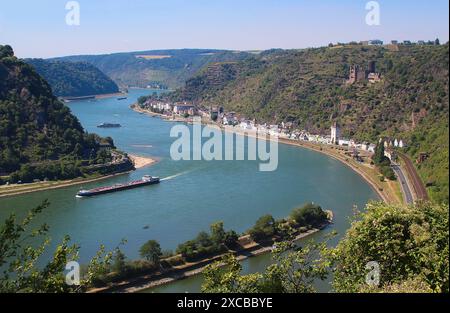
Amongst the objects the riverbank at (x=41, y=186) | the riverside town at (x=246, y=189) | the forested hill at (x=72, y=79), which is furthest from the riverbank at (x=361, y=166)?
the forested hill at (x=72, y=79)

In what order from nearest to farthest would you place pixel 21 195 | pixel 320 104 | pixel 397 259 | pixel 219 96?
pixel 397 259 → pixel 21 195 → pixel 320 104 → pixel 219 96

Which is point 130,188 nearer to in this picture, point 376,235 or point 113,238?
point 113,238

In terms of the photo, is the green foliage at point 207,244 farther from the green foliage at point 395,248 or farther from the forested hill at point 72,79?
the forested hill at point 72,79

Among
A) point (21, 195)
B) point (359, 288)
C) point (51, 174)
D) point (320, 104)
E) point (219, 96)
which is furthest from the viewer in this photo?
point (219, 96)

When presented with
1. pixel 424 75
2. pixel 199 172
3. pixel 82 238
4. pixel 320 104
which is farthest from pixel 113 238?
pixel 320 104

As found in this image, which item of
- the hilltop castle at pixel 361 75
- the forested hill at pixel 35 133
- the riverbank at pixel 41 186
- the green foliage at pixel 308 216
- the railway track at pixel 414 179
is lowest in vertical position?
the riverbank at pixel 41 186

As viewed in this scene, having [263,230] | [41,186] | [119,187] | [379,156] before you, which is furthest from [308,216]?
[41,186]

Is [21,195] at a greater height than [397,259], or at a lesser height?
lesser
